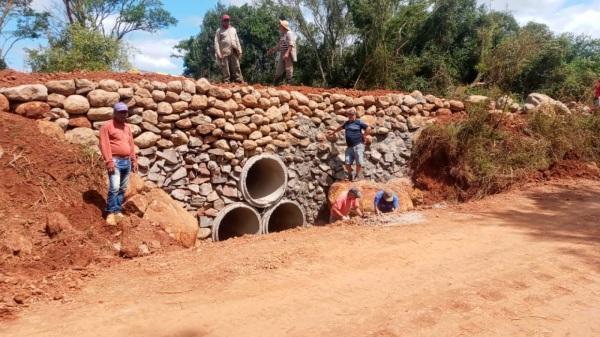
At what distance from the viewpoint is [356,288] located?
12.3ft

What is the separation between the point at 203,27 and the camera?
19.9m

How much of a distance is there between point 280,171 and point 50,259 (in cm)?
466

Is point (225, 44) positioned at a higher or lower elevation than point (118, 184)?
higher

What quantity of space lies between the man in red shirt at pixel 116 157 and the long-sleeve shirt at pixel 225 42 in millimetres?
3446

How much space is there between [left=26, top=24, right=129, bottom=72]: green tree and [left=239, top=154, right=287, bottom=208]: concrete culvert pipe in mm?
4217

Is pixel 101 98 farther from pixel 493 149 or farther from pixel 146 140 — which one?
pixel 493 149

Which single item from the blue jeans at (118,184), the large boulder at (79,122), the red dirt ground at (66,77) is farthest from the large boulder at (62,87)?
the blue jeans at (118,184)

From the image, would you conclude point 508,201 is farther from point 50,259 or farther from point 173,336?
point 50,259

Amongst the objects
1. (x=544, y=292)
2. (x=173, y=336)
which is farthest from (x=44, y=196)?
(x=544, y=292)

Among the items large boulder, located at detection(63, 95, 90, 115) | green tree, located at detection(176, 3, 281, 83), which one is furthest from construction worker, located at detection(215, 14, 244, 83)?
green tree, located at detection(176, 3, 281, 83)

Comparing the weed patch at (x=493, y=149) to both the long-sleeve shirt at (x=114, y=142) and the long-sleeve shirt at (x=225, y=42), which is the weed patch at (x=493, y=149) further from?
the long-sleeve shirt at (x=114, y=142)

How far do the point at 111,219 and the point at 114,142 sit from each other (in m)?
0.85

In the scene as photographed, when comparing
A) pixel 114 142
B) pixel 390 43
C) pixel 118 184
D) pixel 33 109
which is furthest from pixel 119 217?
pixel 390 43

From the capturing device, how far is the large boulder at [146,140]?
645cm
